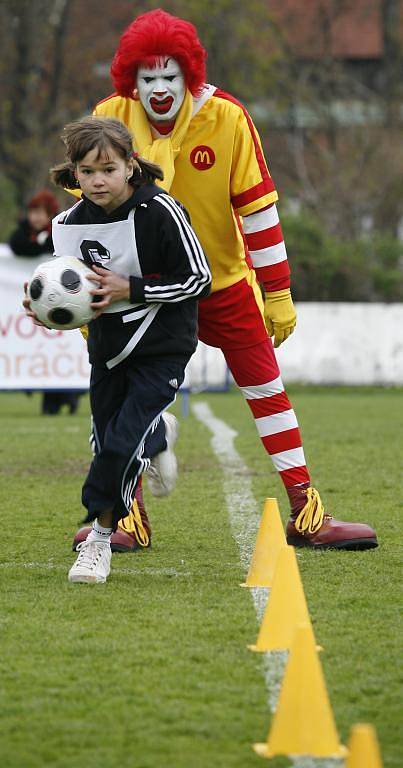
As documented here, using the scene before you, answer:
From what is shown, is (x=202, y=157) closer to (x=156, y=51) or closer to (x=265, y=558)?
(x=156, y=51)

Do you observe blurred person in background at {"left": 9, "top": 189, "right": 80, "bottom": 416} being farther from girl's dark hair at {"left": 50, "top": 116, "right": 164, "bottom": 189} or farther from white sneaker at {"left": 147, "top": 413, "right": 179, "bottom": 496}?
girl's dark hair at {"left": 50, "top": 116, "right": 164, "bottom": 189}

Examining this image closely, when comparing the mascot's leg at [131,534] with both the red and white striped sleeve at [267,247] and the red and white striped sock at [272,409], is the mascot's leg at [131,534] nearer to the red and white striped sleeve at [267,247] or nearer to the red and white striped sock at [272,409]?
the red and white striped sock at [272,409]

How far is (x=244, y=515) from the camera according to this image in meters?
6.98

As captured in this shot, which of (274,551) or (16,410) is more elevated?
(274,551)

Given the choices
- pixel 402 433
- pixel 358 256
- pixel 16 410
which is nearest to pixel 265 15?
pixel 358 256

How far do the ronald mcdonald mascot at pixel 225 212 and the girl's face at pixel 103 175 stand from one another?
705mm

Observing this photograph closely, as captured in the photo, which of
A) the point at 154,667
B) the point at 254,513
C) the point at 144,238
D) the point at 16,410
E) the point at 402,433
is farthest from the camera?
the point at 16,410

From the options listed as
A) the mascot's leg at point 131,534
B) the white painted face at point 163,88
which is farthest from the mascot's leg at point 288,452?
the white painted face at point 163,88

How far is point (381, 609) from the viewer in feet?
15.5

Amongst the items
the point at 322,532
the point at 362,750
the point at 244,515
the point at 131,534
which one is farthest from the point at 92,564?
the point at 362,750

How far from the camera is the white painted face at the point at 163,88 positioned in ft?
19.0

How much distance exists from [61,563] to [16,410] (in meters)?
10.5

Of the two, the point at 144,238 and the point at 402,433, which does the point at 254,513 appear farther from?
the point at 402,433

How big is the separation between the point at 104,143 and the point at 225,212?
1054mm
